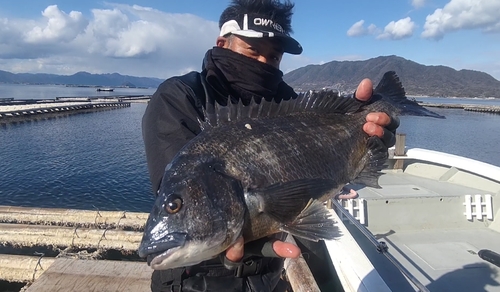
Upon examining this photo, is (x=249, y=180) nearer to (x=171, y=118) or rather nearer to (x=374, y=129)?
(x=171, y=118)

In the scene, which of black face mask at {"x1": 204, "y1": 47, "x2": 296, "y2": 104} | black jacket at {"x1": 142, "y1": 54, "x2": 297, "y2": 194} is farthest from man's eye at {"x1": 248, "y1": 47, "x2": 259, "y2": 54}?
black jacket at {"x1": 142, "y1": 54, "x2": 297, "y2": 194}

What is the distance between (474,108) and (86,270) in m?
116

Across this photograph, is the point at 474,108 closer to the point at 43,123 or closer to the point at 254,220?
the point at 43,123

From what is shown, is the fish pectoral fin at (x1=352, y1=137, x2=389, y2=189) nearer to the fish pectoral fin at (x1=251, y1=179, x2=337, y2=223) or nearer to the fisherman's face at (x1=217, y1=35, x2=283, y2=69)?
the fish pectoral fin at (x1=251, y1=179, x2=337, y2=223)

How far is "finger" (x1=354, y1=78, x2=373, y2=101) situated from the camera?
3.26 meters

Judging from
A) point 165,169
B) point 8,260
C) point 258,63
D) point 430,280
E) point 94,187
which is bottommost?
point 94,187

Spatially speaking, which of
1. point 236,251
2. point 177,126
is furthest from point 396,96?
point 236,251

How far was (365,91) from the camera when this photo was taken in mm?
3311

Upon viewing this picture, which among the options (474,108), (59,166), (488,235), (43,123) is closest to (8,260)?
(488,235)

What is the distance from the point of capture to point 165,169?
2336 millimetres

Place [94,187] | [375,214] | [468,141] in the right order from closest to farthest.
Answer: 1. [375,214]
2. [94,187]
3. [468,141]

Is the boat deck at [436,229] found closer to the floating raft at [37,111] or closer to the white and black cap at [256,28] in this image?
the white and black cap at [256,28]

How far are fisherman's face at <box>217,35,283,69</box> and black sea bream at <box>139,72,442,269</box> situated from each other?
1.52 ft

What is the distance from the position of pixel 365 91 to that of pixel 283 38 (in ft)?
3.29
